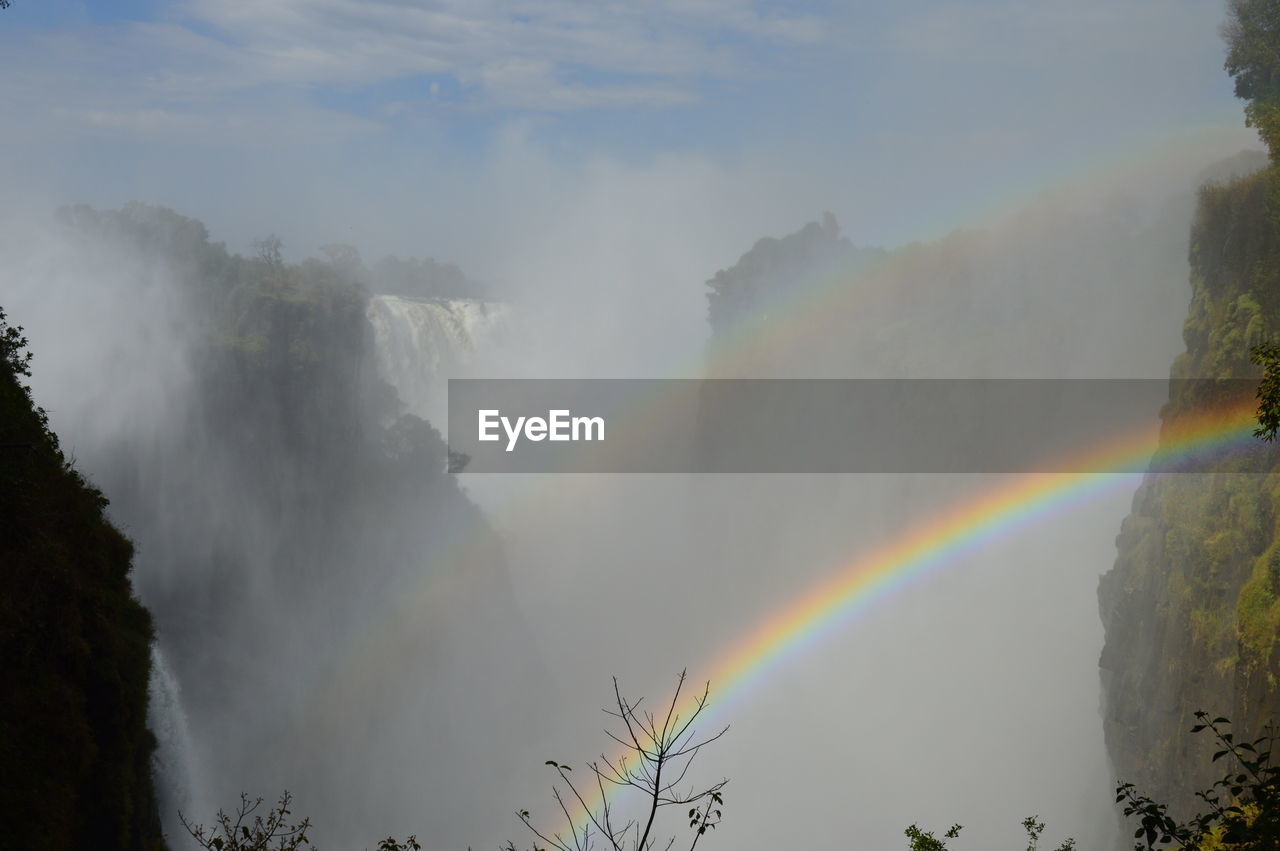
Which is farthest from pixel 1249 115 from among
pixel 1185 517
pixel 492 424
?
pixel 492 424

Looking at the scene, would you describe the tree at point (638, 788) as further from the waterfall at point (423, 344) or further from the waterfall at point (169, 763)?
the waterfall at point (423, 344)

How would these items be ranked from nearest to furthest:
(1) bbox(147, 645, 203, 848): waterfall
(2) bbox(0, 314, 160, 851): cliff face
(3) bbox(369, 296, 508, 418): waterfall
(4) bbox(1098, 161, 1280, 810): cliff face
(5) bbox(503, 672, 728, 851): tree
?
(5) bbox(503, 672, 728, 851): tree, (2) bbox(0, 314, 160, 851): cliff face, (4) bbox(1098, 161, 1280, 810): cliff face, (1) bbox(147, 645, 203, 848): waterfall, (3) bbox(369, 296, 508, 418): waterfall

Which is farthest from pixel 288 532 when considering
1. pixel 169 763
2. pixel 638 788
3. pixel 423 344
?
pixel 638 788

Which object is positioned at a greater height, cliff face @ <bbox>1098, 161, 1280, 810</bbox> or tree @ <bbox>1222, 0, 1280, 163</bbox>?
tree @ <bbox>1222, 0, 1280, 163</bbox>

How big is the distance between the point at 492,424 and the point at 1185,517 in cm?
5120

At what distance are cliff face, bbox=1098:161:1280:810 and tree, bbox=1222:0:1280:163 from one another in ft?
5.25

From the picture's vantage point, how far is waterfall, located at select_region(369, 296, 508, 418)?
54.3 meters

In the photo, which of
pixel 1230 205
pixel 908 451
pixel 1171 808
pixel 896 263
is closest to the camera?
pixel 1171 808

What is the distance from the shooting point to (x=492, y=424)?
6938cm

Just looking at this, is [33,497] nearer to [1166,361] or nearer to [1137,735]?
[1137,735]

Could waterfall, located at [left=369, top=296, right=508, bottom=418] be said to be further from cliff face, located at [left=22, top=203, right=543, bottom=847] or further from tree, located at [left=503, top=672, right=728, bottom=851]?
tree, located at [left=503, top=672, right=728, bottom=851]

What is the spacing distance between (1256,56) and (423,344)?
142 feet

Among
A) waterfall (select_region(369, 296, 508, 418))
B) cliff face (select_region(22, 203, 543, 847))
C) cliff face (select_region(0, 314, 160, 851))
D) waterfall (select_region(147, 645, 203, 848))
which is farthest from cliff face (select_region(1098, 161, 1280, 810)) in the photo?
waterfall (select_region(369, 296, 508, 418))

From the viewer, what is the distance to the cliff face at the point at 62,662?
1170 centimetres
